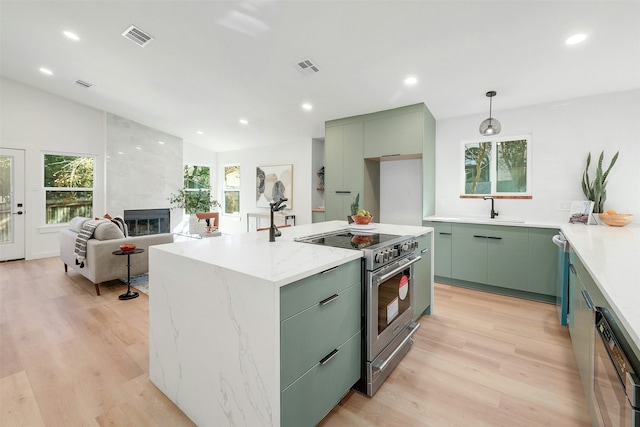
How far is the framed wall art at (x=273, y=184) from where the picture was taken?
6.46 meters

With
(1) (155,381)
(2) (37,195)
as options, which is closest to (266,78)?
(1) (155,381)

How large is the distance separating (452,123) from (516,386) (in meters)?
3.55

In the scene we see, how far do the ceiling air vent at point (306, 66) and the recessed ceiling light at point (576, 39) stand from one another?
2.37 meters

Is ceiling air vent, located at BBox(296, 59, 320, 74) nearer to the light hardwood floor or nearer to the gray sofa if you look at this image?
the gray sofa

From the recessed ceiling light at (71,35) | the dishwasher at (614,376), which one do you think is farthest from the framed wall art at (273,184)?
the dishwasher at (614,376)

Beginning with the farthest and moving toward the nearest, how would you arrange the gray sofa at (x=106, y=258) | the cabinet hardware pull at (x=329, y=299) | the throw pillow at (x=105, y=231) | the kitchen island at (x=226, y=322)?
the throw pillow at (x=105, y=231), the gray sofa at (x=106, y=258), the cabinet hardware pull at (x=329, y=299), the kitchen island at (x=226, y=322)

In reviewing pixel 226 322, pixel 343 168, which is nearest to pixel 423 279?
pixel 226 322

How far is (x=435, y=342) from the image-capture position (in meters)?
2.40

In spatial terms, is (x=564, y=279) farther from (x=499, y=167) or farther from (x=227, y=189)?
(x=227, y=189)

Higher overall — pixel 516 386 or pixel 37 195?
pixel 37 195

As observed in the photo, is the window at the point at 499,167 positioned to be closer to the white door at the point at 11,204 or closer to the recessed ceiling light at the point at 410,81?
the recessed ceiling light at the point at 410,81

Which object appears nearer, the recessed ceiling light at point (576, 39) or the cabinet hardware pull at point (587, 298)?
the cabinet hardware pull at point (587, 298)

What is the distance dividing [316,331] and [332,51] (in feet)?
9.28

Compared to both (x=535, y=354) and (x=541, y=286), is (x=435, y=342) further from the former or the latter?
(x=541, y=286)
